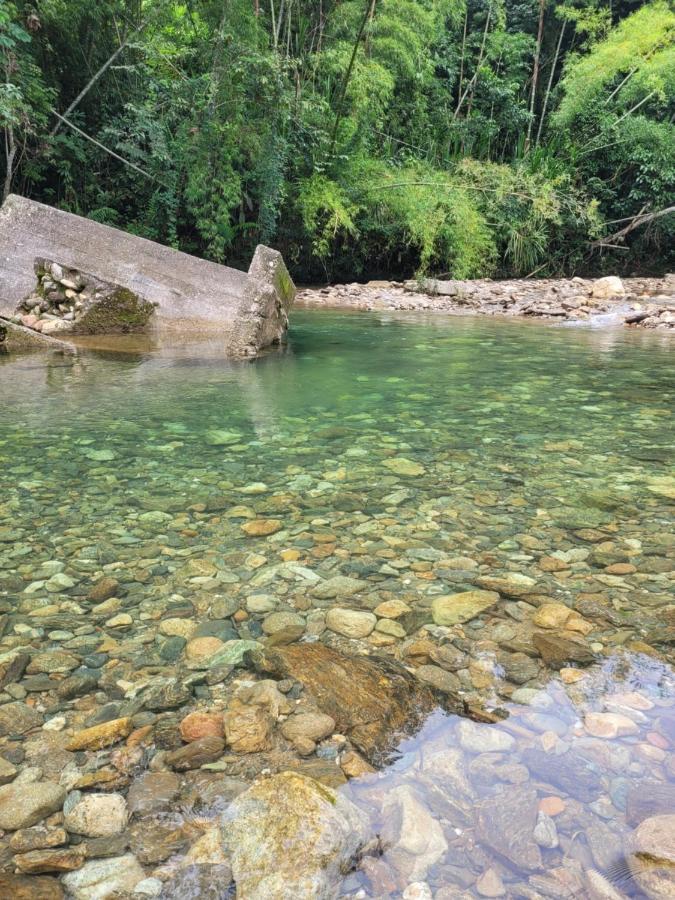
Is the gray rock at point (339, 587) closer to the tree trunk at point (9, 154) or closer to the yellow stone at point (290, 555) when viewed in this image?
the yellow stone at point (290, 555)

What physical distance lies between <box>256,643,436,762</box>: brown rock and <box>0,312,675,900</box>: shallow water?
0.23 ft

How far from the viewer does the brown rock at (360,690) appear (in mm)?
1455

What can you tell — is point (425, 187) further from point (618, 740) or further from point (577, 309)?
point (618, 740)

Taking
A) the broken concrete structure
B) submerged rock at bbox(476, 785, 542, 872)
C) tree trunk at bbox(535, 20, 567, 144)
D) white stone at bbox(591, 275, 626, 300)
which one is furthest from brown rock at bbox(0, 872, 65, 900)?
tree trunk at bbox(535, 20, 567, 144)

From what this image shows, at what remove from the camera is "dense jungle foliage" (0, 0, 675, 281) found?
483 inches

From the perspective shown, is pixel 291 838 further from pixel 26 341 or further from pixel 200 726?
pixel 26 341

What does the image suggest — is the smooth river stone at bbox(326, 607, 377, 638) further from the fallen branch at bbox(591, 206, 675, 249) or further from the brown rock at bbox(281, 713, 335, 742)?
the fallen branch at bbox(591, 206, 675, 249)

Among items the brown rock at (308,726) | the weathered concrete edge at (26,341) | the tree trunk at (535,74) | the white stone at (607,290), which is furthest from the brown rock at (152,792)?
the tree trunk at (535,74)

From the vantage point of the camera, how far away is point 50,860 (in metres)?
1.09

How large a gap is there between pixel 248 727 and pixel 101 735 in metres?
0.33

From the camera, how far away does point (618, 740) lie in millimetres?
1412

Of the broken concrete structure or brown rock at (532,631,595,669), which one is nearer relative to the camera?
brown rock at (532,631,595,669)

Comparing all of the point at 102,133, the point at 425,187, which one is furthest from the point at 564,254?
the point at 102,133

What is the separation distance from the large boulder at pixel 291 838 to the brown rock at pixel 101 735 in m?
0.37
